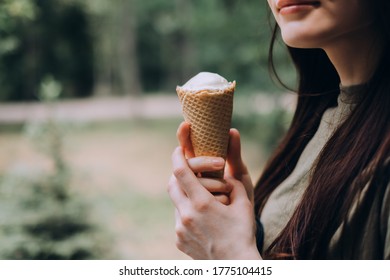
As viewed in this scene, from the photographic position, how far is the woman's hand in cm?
107

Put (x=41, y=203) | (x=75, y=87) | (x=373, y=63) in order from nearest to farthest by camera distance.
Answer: (x=373, y=63) < (x=41, y=203) < (x=75, y=87)

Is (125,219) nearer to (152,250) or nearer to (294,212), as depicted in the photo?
(152,250)

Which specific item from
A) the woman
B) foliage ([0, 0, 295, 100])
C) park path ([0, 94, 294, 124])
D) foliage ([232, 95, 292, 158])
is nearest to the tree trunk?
foliage ([0, 0, 295, 100])

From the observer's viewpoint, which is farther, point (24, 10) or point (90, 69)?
point (90, 69)

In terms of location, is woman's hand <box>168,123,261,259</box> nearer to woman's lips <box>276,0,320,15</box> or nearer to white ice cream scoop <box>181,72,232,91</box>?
white ice cream scoop <box>181,72,232,91</box>

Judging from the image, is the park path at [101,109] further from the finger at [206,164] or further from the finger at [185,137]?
the finger at [206,164]

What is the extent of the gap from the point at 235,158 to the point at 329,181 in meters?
0.36

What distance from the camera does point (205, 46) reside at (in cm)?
1038

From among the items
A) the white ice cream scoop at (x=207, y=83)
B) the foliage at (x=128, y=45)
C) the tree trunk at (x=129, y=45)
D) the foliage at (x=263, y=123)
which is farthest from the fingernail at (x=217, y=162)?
the tree trunk at (x=129, y=45)

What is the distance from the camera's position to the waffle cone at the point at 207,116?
1195mm

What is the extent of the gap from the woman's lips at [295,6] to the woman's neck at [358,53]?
11cm

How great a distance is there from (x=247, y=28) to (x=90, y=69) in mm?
11068
